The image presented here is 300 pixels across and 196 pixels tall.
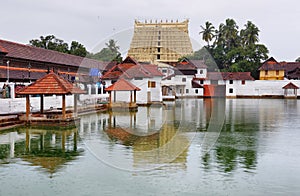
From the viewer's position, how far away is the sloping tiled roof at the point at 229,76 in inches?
2115

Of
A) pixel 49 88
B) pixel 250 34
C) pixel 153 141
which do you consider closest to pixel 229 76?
pixel 250 34

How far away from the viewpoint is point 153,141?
47.6 feet

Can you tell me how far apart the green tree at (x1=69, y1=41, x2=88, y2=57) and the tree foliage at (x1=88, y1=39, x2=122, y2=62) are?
1.33 m

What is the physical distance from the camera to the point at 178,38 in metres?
73.4

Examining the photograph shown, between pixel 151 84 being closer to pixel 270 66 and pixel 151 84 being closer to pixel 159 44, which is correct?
pixel 270 66

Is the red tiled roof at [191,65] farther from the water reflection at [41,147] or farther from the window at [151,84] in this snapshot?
the water reflection at [41,147]

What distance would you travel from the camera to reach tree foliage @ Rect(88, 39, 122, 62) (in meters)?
54.9

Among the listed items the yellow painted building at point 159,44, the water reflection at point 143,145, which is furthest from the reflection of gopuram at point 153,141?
the yellow painted building at point 159,44

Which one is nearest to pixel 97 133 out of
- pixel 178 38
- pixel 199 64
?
pixel 199 64

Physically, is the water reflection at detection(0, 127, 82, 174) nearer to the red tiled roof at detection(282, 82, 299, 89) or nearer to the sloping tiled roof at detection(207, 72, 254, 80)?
the sloping tiled roof at detection(207, 72, 254, 80)

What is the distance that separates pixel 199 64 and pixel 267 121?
3441 cm

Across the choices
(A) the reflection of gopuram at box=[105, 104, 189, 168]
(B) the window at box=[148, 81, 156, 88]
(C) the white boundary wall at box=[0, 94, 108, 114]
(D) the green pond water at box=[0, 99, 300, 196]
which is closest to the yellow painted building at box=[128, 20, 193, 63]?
(B) the window at box=[148, 81, 156, 88]

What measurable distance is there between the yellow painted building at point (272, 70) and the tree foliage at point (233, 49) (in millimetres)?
2760

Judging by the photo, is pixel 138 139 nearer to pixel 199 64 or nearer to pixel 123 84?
pixel 123 84
